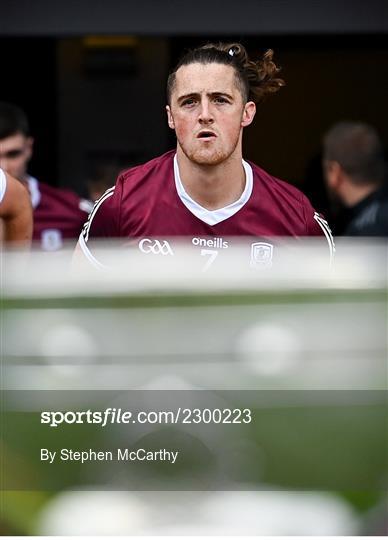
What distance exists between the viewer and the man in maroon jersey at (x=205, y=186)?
3600mm

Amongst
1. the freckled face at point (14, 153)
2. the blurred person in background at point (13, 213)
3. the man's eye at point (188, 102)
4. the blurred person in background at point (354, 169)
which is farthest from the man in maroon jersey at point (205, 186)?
the freckled face at point (14, 153)

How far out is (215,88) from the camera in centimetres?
363

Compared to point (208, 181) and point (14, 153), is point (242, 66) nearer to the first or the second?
point (208, 181)

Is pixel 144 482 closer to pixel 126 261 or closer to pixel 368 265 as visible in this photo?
pixel 126 261

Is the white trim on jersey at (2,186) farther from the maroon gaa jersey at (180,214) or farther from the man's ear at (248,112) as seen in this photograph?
the man's ear at (248,112)

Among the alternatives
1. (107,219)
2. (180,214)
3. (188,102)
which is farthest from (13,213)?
(188,102)

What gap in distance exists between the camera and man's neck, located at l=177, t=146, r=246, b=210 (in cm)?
369

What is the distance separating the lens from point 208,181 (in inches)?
145

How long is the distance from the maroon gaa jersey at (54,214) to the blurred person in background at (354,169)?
50.1 inches

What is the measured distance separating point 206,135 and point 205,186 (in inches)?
6.6

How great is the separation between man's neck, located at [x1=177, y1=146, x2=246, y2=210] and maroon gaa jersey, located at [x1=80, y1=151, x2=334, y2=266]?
0.06 ft

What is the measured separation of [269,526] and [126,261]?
439 millimetres

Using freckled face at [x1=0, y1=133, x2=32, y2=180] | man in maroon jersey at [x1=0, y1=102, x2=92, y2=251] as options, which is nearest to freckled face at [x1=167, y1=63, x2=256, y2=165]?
man in maroon jersey at [x1=0, y1=102, x2=92, y2=251]

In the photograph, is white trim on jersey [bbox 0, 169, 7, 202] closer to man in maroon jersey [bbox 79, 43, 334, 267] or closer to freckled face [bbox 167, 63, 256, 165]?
man in maroon jersey [bbox 79, 43, 334, 267]
